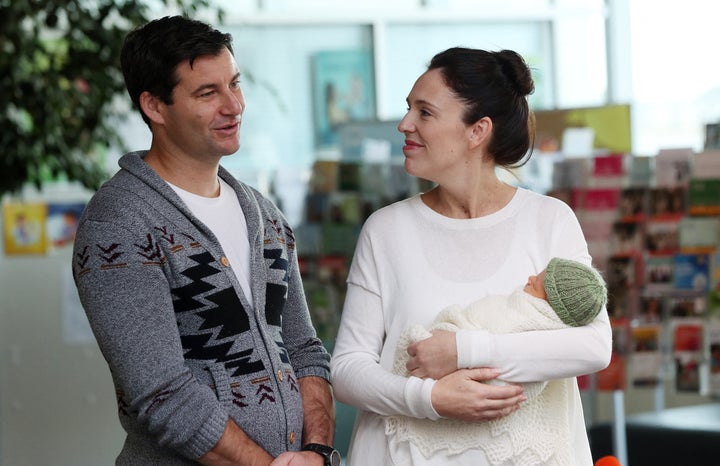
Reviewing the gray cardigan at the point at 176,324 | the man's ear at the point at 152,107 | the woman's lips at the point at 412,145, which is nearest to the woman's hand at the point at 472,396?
the gray cardigan at the point at 176,324

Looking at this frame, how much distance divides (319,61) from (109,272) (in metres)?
3.90

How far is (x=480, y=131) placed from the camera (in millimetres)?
1880

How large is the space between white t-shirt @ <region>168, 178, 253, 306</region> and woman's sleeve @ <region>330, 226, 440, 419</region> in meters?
0.21

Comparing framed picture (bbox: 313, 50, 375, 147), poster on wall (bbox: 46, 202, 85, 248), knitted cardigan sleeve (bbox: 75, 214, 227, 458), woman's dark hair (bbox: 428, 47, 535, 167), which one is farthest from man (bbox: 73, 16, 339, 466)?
framed picture (bbox: 313, 50, 375, 147)

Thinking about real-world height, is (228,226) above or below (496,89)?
below

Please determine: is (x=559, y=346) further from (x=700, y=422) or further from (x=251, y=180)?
(x=251, y=180)

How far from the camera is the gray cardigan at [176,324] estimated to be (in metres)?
1.63

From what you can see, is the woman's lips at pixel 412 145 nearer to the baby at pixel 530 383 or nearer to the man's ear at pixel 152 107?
the baby at pixel 530 383

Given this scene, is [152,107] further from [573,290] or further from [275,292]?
[573,290]

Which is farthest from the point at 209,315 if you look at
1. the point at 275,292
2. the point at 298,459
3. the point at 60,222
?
the point at 60,222

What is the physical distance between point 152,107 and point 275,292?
386 millimetres

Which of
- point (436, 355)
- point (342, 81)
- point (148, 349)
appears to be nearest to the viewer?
point (148, 349)

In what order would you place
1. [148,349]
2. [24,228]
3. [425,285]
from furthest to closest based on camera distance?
[24,228]
[425,285]
[148,349]

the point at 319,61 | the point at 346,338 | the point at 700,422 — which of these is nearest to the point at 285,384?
the point at 346,338
